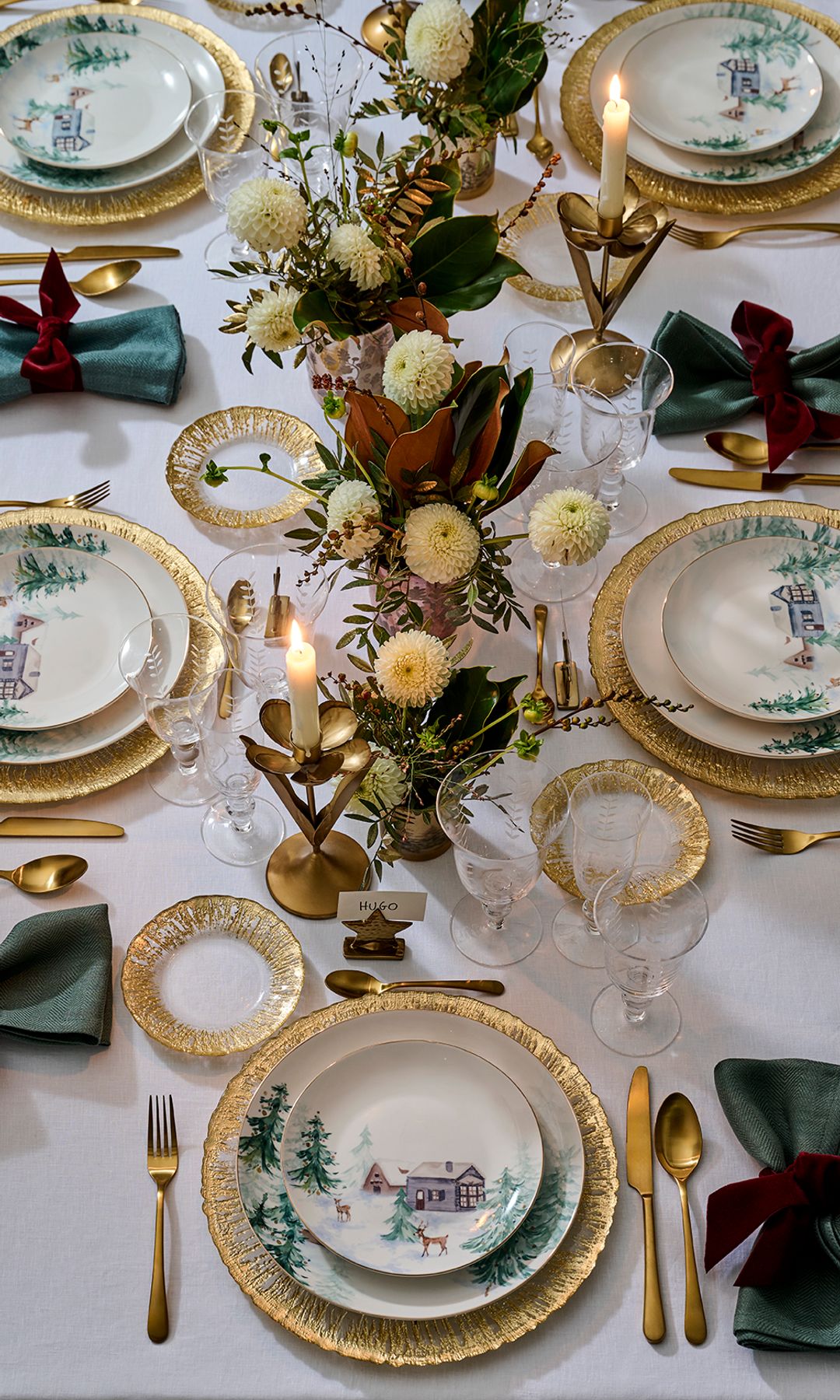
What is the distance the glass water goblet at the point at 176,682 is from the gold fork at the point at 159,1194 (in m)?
0.37

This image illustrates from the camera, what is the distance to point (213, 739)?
1287mm

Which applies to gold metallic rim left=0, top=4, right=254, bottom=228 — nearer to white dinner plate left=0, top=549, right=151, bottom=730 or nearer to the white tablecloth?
the white tablecloth

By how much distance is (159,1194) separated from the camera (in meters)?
1.10

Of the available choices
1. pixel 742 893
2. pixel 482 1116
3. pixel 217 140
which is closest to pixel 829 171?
pixel 217 140

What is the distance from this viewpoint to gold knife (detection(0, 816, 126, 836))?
1336 millimetres

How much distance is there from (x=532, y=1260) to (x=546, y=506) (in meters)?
0.70

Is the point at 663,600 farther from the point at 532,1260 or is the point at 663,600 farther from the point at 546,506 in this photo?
the point at 532,1260

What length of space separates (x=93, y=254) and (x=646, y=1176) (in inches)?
59.9

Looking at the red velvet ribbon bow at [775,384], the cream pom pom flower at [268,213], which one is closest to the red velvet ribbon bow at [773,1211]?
the red velvet ribbon bow at [775,384]

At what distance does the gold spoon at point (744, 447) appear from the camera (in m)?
1.64

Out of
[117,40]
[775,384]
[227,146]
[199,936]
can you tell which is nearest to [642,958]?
[199,936]

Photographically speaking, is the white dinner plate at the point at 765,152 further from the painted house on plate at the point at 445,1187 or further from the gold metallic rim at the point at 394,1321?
the painted house on plate at the point at 445,1187

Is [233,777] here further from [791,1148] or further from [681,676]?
[791,1148]

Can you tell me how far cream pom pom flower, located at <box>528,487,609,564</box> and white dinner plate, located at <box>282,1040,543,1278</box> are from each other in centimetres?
50
